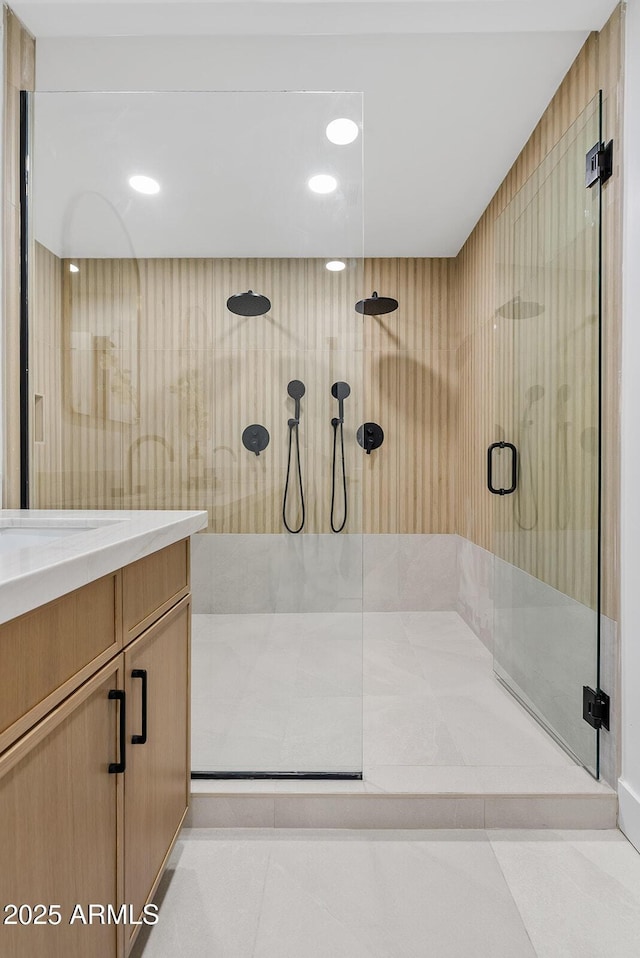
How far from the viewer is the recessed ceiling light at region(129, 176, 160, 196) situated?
1.73 m

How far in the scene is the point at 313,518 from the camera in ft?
5.88

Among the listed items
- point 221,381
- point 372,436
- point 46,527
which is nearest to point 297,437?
point 221,381

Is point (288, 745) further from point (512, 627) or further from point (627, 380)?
point (627, 380)

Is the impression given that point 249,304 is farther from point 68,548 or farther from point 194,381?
point 68,548

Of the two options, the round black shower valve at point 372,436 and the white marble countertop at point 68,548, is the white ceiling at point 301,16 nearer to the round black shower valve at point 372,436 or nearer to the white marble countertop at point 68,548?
the white marble countertop at point 68,548

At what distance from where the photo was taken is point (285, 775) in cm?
174

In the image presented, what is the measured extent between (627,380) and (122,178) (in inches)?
68.6

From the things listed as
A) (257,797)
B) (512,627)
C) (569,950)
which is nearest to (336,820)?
(257,797)

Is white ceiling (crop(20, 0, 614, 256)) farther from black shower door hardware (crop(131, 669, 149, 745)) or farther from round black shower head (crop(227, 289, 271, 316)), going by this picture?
black shower door hardware (crop(131, 669, 149, 745))

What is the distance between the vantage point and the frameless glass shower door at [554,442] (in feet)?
5.97

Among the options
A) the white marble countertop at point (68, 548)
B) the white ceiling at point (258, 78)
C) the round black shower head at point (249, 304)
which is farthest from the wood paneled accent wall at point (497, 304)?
the white marble countertop at point (68, 548)

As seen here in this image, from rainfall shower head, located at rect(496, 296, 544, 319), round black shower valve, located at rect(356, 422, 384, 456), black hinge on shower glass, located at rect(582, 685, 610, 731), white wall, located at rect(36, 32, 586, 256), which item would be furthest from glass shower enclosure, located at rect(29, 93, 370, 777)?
round black shower valve, located at rect(356, 422, 384, 456)

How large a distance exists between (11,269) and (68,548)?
136 cm

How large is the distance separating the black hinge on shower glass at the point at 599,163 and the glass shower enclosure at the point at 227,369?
0.78m
